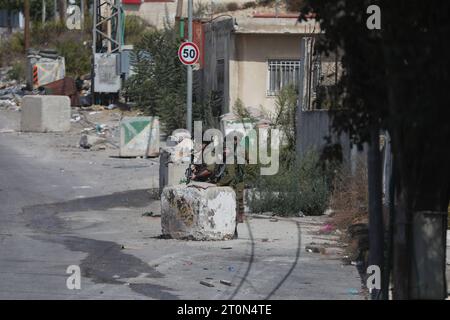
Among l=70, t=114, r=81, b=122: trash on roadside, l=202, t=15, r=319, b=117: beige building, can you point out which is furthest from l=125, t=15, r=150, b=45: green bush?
l=202, t=15, r=319, b=117: beige building

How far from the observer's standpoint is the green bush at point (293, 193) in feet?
50.3

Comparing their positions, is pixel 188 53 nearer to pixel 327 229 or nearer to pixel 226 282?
pixel 327 229

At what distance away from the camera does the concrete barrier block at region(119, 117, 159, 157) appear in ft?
77.5

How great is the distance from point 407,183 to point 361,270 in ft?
14.6

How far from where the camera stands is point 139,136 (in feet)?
77.7

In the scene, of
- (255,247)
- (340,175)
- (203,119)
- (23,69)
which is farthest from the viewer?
(23,69)

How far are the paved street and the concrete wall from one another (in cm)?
662

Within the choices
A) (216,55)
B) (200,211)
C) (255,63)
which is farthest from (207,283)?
(216,55)

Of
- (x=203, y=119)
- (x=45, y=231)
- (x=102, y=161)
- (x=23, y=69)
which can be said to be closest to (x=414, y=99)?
(x=45, y=231)

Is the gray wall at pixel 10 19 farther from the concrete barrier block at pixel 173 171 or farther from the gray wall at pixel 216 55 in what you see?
the concrete barrier block at pixel 173 171

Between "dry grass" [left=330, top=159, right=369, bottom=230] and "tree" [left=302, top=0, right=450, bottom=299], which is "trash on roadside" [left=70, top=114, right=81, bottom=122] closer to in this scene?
"dry grass" [left=330, top=159, right=369, bottom=230]

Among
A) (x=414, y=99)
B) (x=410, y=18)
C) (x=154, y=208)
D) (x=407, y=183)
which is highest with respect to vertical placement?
(x=410, y=18)

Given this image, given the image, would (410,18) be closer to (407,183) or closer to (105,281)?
(407,183)

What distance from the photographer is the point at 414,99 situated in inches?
222
